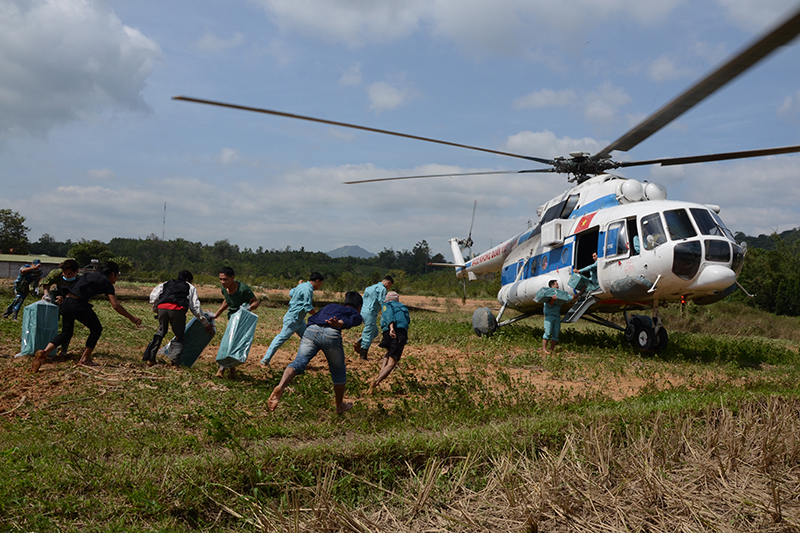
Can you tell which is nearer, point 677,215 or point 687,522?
point 687,522

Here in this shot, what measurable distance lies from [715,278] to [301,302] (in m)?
7.07

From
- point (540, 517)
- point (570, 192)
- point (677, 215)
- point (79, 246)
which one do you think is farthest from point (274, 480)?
point (79, 246)

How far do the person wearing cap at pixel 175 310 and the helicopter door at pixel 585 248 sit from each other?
25.1 ft

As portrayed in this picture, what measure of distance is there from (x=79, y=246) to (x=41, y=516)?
5391cm

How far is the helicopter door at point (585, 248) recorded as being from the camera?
11641 mm

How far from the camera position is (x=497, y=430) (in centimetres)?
495

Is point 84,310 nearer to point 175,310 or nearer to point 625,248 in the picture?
point 175,310

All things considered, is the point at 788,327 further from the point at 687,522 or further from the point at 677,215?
the point at 687,522

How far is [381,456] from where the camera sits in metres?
4.38

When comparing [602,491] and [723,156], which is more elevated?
[723,156]

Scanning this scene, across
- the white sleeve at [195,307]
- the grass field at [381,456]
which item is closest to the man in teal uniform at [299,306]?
the grass field at [381,456]

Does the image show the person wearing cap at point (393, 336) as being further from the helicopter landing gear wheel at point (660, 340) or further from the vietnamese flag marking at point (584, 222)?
the helicopter landing gear wheel at point (660, 340)

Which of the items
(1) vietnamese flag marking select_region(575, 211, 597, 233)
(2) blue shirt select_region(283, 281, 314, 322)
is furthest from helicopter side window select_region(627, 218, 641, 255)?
(2) blue shirt select_region(283, 281, 314, 322)

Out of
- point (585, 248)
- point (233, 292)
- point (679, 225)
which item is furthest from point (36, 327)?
point (679, 225)
